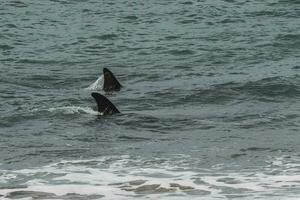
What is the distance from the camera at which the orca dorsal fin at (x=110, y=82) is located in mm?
20536

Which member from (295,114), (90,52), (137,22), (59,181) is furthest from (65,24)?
(59,181)

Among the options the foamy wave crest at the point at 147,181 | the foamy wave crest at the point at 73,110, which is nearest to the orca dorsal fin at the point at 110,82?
the foamy wave crest at the point at 73,110

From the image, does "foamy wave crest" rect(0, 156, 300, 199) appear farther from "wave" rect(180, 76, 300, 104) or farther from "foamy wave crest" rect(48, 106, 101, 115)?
"wave" rect(180, 76, 300, 104)

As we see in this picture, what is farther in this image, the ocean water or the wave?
the wave

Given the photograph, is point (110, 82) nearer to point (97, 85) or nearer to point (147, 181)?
point (97, 85)

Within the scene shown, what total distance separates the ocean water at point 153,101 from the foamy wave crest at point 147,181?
26 millimetres

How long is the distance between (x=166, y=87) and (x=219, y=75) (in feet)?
6.83

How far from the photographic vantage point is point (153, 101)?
62.5ft

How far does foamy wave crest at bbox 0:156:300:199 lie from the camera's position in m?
11.4

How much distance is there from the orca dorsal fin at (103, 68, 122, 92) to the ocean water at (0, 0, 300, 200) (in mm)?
237

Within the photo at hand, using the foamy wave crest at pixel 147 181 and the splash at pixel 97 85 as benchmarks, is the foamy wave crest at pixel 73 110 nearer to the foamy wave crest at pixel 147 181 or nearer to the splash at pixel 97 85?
the splash at pixel 97 85

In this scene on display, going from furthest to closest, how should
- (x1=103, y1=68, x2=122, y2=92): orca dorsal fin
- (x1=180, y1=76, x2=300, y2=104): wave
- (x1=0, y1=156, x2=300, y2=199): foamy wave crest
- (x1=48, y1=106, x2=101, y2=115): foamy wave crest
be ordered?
1. (x1=103, y1=68, x2=122, y2=92): orca dorsal fin
2. (x1=180, y1=76, x2=300, y2=104): wave
3. (x1=48, y1=106, x2=101, y2=115): foamy wave crest
4. (x1=0, y1=156, x2=300, y2=199): foamy wave crest

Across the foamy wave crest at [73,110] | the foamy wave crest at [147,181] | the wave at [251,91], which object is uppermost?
the wave at [251,91]

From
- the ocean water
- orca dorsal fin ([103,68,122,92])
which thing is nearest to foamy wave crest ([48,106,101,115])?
the ocean water
